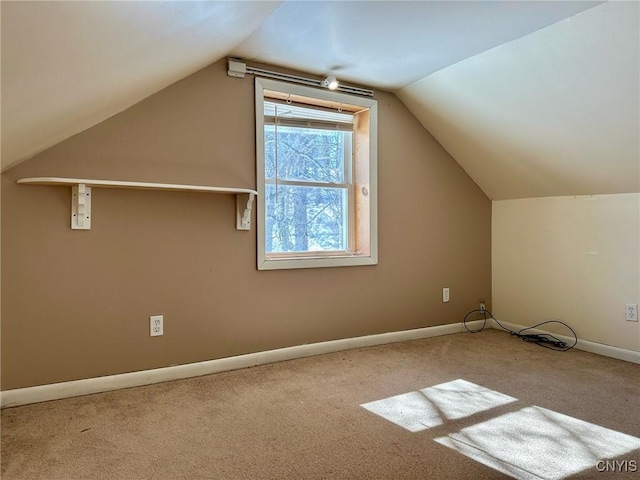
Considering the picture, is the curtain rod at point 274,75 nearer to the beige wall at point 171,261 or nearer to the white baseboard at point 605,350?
the beige wall at point 171,261

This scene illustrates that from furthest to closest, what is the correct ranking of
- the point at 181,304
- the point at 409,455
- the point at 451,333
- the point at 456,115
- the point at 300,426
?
the point at 451,333
the point at 456,115
the point at 181,304
the point at 300,426
the point at 409,455

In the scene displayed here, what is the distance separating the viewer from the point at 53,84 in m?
1.33

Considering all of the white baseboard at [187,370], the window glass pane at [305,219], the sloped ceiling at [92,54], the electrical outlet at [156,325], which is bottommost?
the white baseboard at [187,370]

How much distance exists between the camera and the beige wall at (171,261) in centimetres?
215

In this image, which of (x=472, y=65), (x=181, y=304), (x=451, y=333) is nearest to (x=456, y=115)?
(x=472, y=65)

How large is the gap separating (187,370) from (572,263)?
9.15 ft

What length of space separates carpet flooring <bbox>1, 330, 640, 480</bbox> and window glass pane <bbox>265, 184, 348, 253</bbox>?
833 millimetres

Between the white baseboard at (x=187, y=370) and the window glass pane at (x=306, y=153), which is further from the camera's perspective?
the window glass pane at (x=306, y=153)

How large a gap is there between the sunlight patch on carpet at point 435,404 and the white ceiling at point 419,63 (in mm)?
1682

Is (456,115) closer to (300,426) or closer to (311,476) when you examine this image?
(300,426)

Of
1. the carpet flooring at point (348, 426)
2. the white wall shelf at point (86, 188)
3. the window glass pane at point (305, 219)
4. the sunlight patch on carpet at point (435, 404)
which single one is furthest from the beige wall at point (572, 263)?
the white wall shelf at point (86, 188)

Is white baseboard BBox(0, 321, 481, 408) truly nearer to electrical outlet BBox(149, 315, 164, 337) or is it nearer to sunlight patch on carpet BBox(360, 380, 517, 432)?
electrical outlet BBox(149, 315, 164, 337)

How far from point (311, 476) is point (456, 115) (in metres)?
2.61

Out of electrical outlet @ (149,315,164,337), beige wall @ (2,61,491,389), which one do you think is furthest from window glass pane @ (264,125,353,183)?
electrical outlet @ (149,315,164,337)
